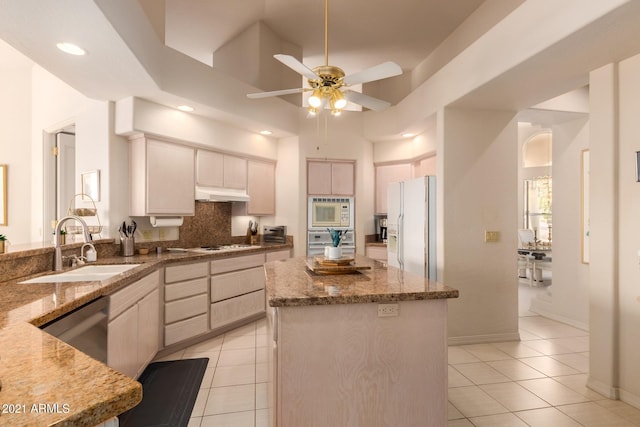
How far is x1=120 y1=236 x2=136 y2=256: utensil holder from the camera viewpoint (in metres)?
3.36

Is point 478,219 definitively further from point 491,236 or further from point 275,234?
point 275,234

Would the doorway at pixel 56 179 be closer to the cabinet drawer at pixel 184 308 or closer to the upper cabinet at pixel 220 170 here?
the upper cabinet at pixel 220 170

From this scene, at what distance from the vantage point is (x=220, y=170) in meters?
4.25

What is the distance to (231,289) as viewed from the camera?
3812 mm

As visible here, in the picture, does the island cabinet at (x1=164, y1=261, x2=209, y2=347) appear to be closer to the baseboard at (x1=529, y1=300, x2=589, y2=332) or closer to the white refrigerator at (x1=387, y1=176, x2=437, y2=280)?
the white refrigerator at (x1=387, y1=176, x2=437, y2=280)

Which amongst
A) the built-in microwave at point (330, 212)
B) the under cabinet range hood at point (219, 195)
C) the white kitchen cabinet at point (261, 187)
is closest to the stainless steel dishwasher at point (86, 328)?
the under cabinet range hood at point (219, 195)

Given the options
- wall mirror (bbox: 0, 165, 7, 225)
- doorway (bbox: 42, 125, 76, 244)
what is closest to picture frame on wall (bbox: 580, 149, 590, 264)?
doorway (bbox: 42, 125, 76, 244)

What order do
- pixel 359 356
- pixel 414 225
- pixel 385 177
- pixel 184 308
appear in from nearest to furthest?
1. pixel 359 356
2. pixel 184 308
3. pixel 414 225
4. pixel 385 177

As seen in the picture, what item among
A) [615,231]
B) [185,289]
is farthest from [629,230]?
[185,289]

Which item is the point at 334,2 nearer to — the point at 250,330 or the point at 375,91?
the point at 375,91

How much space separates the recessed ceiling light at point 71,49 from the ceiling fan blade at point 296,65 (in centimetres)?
137

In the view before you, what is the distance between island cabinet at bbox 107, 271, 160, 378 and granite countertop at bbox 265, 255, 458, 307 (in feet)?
3.33

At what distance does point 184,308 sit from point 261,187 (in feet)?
6.69

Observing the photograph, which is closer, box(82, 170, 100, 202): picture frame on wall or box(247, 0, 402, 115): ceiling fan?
box(247, 0, 402, 115): ceiling fan
